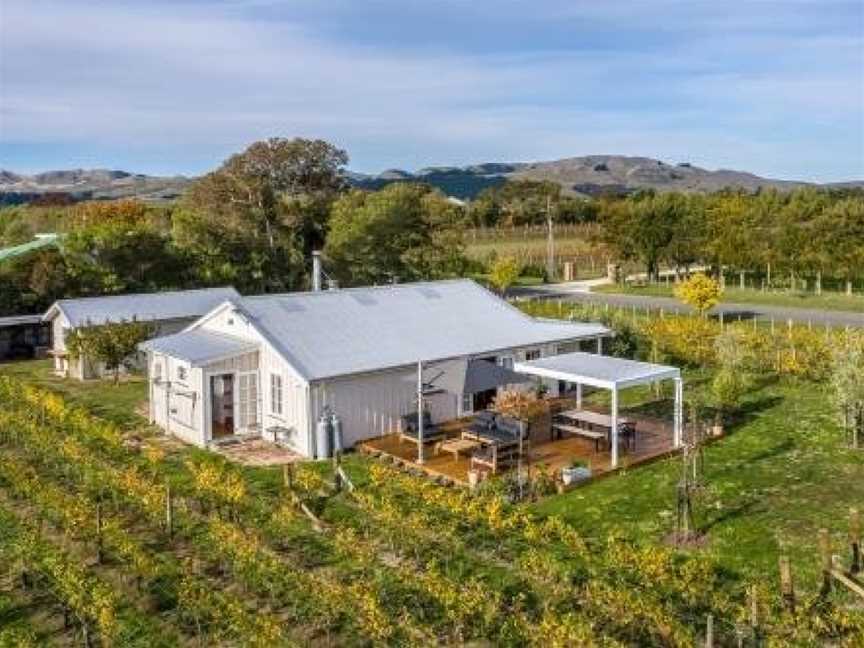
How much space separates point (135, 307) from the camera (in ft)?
109

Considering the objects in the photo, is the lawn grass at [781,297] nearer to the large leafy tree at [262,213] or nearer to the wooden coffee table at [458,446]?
Answer: the large leafy tree at [262,213]

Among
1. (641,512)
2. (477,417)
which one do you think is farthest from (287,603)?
(477,417)

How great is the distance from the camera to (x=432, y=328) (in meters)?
24.8

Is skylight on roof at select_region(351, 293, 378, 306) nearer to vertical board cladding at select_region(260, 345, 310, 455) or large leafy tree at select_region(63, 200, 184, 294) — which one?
vertical board cladding at select_region(260, 345, 310, 455)

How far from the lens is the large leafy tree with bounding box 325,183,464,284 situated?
50656mm

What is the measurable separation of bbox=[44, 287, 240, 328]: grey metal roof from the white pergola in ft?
46.9

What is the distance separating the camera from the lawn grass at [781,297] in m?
44.6

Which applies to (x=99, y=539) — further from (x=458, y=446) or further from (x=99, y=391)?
(x=99, y=391)

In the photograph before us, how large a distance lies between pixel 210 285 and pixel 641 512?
3332cm

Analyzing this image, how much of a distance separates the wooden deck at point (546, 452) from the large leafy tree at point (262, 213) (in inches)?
1068

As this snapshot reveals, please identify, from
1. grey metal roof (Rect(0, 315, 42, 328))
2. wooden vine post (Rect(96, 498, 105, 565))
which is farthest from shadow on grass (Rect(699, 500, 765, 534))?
grey metal roof (Rect(0, 315, 42, 328))

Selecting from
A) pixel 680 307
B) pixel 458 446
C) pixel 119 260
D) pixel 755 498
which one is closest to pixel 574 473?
pixel 458 446

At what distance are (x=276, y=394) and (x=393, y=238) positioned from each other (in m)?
30.0

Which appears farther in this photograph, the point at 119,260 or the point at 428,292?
the point at 119,260
